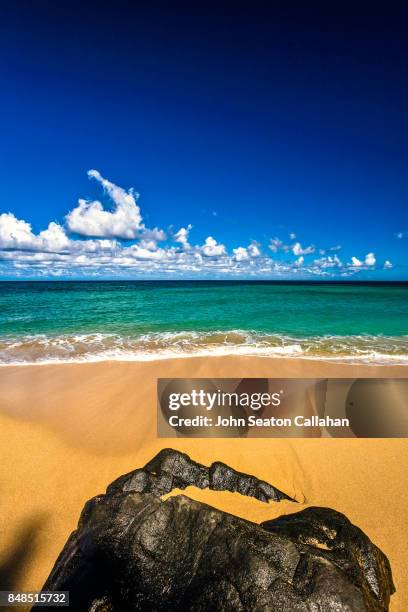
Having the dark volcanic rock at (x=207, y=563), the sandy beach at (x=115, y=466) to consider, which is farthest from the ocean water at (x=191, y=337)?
the dark volcanic rock at (x=207, y=563)

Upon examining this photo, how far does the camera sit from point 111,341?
502 inches

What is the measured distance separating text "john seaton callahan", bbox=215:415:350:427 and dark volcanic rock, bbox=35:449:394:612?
2765 millimetres

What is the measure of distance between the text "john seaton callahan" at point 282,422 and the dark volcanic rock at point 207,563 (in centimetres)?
277

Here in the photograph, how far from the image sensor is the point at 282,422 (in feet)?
19.0

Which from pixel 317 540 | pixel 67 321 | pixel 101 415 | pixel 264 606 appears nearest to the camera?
pixel 264 606

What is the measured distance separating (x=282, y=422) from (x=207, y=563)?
4058 mm

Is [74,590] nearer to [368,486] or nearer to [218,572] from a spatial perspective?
[218,572]

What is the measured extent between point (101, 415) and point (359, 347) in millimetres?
10888

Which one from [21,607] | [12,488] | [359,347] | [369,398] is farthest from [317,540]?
[359,347]

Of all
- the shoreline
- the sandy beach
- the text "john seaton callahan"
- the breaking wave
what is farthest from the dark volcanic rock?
the breaking wave

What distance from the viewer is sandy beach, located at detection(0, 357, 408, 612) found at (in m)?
3.34

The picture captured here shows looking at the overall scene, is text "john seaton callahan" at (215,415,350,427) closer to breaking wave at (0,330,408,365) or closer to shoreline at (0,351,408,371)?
shoreline at (0,351,408,371)

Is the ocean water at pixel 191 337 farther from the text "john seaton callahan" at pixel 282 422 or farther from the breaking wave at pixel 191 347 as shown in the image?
the text "john seaton callahan" at pixel 282 422

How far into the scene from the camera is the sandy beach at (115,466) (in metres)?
3.34
